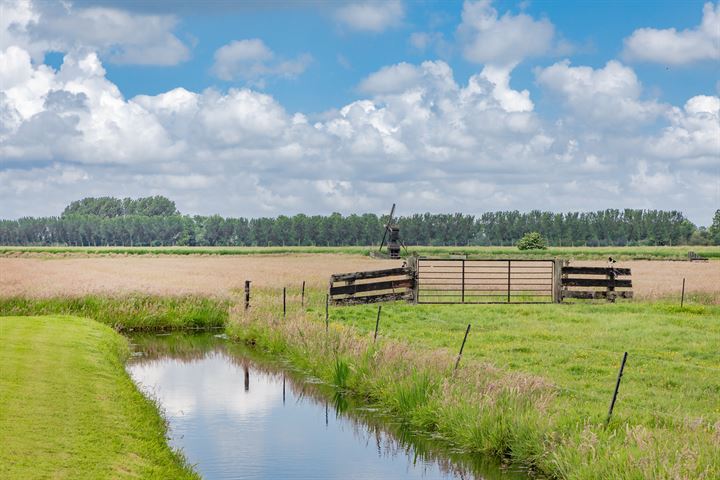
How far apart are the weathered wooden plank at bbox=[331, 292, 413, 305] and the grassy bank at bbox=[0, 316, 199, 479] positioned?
13756mm

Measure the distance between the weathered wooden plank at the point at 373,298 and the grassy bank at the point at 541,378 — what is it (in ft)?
11.7

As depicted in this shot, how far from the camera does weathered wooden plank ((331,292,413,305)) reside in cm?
3459

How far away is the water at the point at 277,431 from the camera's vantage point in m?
13.8

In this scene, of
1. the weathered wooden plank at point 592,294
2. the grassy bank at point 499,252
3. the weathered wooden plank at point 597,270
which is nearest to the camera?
the weathered wooden plank at point 597,270

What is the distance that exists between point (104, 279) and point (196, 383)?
60.8ft

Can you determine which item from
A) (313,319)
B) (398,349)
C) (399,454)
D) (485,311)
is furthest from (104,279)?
(399,454)

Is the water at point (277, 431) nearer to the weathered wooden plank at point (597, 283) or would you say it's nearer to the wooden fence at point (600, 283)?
the wooden fence at point (600, 283)

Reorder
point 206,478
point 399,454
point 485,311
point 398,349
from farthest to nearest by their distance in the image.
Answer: point 485,311 < point 398,349 < point 399,454 < point 206,478

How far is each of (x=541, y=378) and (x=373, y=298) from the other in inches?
831

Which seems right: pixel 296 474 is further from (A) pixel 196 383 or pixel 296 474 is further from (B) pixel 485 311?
(B) pixel 485 311

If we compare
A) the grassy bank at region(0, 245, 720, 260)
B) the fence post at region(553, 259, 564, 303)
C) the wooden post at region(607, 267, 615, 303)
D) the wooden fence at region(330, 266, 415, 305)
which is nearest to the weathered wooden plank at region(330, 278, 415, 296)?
the wooden fence at region(330, 266, 415, 305)

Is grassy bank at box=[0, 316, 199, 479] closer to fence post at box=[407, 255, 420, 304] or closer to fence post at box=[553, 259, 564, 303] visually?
fence post at box=[407, 255, 420, 304]

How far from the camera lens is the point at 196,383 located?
21.9m

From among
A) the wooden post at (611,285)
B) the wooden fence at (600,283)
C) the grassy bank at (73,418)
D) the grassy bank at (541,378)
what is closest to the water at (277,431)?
the grassy bank at (541,378)
